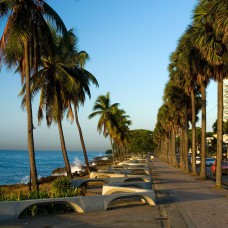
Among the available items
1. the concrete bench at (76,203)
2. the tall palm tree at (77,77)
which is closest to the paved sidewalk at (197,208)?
the concrete bench at (76,203)

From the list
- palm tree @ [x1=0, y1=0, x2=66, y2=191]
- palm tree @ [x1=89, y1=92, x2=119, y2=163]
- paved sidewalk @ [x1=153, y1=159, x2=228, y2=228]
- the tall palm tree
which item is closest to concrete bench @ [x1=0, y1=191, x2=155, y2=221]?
paved sidewalk @ [x1=153, y1=159, x2=228, y2=228]

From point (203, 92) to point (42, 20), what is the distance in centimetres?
1238

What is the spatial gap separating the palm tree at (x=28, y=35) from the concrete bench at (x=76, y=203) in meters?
5.01

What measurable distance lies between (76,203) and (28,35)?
7.98 meters

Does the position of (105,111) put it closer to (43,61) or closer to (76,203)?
(43,61)

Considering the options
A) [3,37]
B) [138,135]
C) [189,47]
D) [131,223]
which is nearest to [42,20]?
[3,37]

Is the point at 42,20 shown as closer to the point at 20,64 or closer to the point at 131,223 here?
the point at 20,64

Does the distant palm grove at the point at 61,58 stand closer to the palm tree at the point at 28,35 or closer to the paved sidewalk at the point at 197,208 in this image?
the palm tree at the point at 28,35

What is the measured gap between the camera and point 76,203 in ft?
37.0

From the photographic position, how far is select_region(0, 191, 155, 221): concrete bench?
10.2 m

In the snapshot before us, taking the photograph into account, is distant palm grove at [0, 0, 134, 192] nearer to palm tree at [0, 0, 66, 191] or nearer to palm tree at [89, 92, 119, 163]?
palm tree at [0, 0, 66, 191]

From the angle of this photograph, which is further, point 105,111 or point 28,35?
point 105,111

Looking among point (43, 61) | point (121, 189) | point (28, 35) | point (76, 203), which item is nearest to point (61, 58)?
point (43, 61)

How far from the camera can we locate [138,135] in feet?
411
